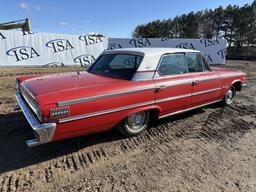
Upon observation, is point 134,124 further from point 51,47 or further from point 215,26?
point 215,26

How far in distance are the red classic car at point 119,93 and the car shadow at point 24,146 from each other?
447 mm

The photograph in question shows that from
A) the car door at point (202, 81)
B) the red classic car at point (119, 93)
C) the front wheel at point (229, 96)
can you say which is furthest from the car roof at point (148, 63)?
the front wheel at point (229, 96)

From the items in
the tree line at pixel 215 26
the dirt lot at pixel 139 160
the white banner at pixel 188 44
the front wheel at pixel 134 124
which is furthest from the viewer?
the tree line at pixel 215 26

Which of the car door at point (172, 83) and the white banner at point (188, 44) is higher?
the white banner at point (188, 44)

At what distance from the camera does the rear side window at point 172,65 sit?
4.41 m

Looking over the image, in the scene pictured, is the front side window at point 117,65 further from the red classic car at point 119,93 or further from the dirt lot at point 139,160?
the dirt lot at point 139,160

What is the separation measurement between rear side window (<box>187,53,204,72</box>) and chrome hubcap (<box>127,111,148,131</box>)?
1457mm

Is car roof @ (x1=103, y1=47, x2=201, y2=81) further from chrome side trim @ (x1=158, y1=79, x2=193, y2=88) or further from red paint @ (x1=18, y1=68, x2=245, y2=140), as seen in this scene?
chrome side trim @ (x1=158, y1=79, x2=193, y2=88)

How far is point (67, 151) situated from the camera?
3734 millimetres

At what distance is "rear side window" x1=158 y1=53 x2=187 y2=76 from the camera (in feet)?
14.5

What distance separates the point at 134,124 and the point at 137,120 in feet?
0.29

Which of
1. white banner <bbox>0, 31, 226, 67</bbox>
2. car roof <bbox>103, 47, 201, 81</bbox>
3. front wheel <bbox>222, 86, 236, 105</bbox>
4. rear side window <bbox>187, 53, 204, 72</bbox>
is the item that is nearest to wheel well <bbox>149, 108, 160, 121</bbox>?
car roof <bbox>103, 47, 201, 81</bbox>

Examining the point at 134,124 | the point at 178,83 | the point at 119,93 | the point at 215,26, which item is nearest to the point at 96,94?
the point at 119,93

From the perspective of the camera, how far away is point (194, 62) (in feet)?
16.8
